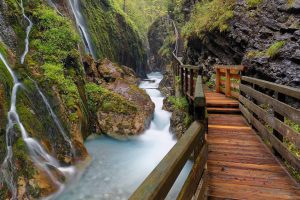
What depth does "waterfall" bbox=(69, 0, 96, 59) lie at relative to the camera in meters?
17.8

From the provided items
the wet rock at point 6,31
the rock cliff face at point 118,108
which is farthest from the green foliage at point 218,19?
the wet rock at point 6,31

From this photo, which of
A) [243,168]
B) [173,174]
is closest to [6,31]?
[243,168]

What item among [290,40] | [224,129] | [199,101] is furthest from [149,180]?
[290,40]

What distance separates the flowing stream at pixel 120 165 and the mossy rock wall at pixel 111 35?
9.29 m

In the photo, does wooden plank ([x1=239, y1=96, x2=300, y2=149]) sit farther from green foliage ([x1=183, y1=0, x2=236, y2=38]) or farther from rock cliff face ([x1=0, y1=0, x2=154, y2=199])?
green foliage ([x1=183, y1=0, x2=236, y2=38])

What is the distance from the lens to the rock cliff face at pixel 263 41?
8633mm

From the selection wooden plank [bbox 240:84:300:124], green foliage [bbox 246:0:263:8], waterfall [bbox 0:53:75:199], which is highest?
green foliage [bbox 246:0:263:8]

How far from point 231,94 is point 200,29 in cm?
606

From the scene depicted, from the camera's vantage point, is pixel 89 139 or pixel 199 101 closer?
pixel 199 101

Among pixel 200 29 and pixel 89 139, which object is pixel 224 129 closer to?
pixel 89 139

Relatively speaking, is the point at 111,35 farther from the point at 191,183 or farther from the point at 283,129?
the point at 191,183

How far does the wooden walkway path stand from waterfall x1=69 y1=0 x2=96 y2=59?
42.5ft

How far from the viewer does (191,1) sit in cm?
2355

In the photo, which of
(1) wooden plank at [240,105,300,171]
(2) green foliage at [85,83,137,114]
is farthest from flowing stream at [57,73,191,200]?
(1) wooden plank at [240,105,300,171]
